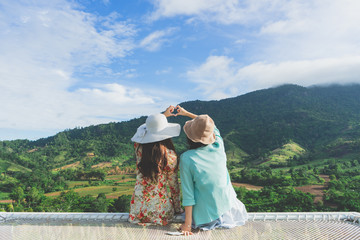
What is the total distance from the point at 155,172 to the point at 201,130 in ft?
2.02

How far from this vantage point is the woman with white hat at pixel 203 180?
93.9 inches

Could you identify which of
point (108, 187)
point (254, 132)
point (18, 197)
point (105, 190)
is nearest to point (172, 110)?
point (105, 190)

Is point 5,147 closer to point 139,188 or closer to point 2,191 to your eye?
point 2,191

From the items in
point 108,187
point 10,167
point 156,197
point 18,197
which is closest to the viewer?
point 156,197

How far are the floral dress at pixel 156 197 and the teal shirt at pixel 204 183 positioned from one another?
8.9 inches

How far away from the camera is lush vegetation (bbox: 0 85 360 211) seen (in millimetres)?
30000

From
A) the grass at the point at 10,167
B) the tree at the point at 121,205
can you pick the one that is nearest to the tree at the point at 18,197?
the tree at the point at 121,205

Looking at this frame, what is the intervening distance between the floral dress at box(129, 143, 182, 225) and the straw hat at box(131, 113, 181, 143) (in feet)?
0.48

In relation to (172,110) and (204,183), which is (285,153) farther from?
(204,183)

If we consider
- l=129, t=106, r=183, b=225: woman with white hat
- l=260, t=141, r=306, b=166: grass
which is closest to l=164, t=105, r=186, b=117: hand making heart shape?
l=129, t=106, r=183, b=225: woman with white hat

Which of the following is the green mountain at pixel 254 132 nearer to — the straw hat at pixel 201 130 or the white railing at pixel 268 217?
the white railing at pixel 268 217

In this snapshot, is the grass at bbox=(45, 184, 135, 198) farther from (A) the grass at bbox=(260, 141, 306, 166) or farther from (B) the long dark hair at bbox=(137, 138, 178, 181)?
(B) the long dark hair at bbox=(137, 138, 178, 181)

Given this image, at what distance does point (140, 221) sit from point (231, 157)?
187 feet

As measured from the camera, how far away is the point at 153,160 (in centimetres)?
249
